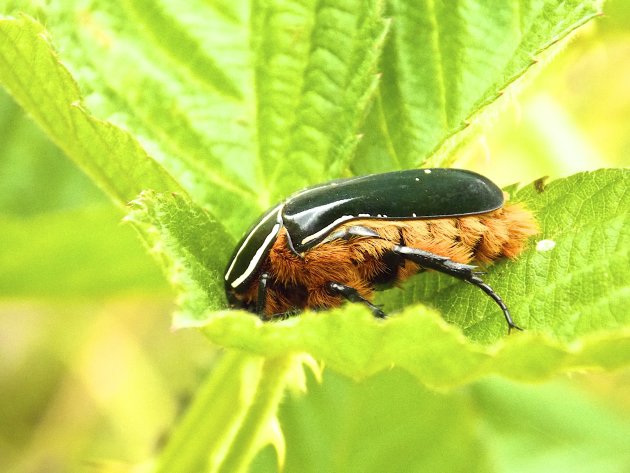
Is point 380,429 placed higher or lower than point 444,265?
lower

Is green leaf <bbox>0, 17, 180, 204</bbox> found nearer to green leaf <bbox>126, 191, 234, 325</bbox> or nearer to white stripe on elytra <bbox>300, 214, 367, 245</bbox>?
green leaf <bbox>126, 191, 234, 325</bbox>

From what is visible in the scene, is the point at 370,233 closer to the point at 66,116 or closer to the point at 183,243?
the point at 183,243

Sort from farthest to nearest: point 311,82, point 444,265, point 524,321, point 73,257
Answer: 1. point 73,257
2. point 311,82
3. point 444,265
4. point 524,321

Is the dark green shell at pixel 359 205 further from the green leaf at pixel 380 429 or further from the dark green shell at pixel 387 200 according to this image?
the green leaf at pixel 380 429

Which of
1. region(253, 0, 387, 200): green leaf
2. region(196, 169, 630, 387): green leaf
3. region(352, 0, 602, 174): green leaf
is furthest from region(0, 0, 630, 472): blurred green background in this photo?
region(196, 169, 630, 387): green leaf

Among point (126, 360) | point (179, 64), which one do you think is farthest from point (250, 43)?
point (126, 360)

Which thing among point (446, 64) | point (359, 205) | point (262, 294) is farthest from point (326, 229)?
point (446, 64)

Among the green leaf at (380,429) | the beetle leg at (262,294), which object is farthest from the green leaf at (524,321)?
the green leaf at (380,429)
